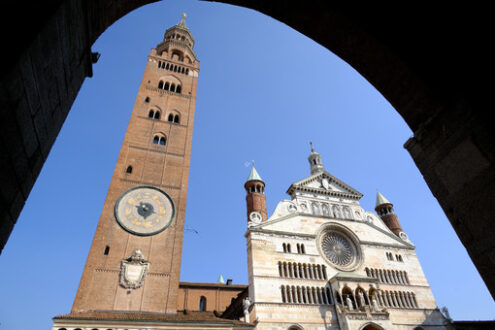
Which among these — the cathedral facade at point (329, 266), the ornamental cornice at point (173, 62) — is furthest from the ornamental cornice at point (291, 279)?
the ornamental cornice at point (173, 62)

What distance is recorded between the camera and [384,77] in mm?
3219

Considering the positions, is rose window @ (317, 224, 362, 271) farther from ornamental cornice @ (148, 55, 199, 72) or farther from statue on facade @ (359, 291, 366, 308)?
ornamental cornice @ (148, 55, 199, 72)

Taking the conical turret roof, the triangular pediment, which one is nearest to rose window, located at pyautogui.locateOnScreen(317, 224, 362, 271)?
the triangular pediment

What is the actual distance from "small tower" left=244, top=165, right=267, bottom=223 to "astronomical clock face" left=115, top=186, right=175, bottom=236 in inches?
330

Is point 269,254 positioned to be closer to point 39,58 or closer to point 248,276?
point 248,276

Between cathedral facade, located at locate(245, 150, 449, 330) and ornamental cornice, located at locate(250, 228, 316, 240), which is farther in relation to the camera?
ornamental cornice, located at locate(250, 228, 316, 240)

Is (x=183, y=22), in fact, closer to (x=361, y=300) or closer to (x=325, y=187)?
(x=325, y=187)

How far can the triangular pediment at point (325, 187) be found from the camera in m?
25.9

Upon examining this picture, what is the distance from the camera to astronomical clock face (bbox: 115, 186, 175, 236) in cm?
1678

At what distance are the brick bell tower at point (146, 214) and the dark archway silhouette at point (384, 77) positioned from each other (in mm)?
14787

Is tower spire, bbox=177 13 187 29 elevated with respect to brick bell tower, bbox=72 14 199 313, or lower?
elevated

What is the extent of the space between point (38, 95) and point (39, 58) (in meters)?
0.25

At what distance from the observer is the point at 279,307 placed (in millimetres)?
18156

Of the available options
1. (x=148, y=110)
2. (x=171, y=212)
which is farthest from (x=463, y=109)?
(x=148, y=110)
